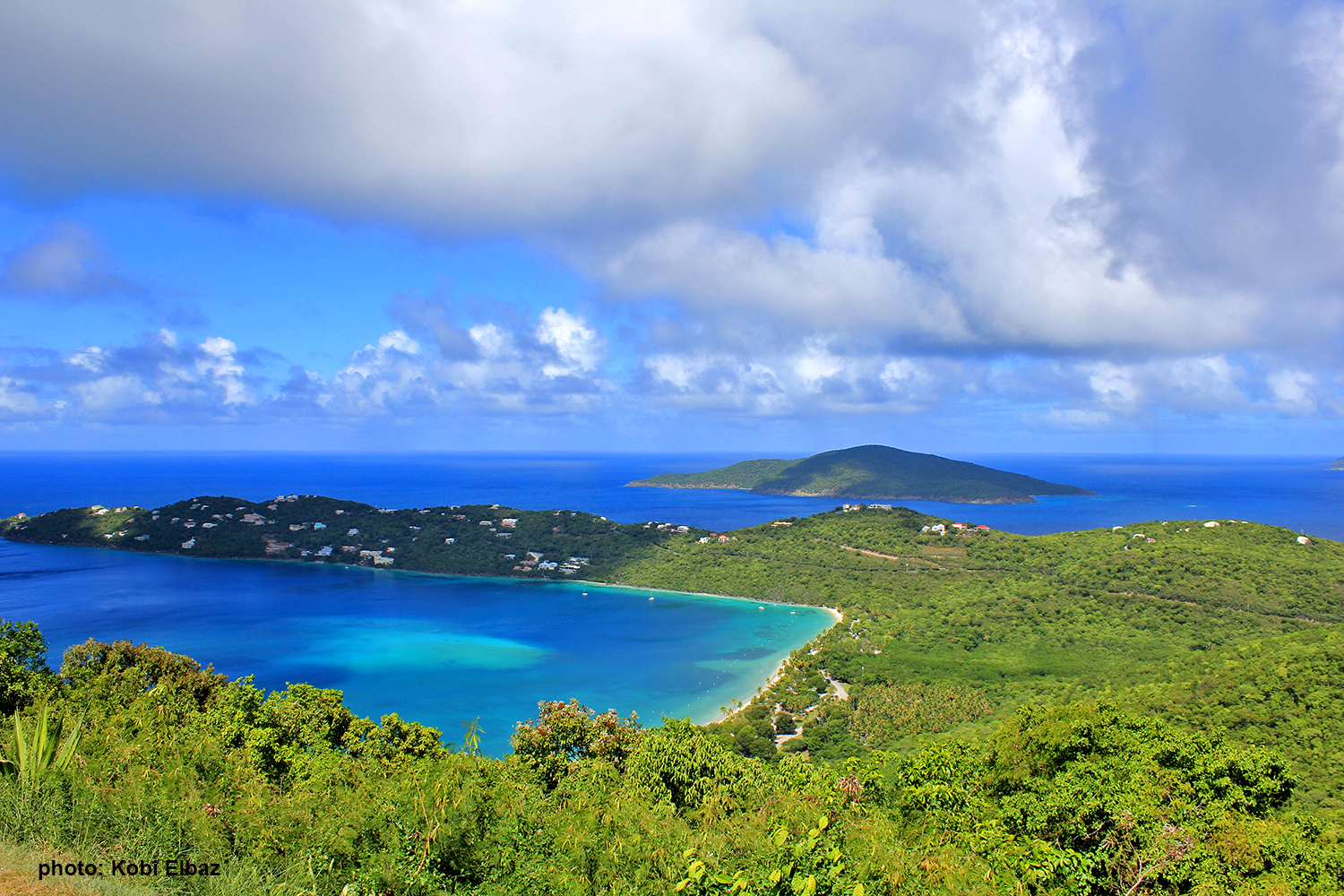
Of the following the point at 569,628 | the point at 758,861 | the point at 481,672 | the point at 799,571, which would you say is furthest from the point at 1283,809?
the point at 799,571

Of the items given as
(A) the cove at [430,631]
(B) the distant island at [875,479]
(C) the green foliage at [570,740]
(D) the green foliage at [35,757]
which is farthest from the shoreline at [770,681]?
(B) the distant island at [875,479]

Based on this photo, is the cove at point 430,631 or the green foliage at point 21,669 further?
the cove at point 430,631

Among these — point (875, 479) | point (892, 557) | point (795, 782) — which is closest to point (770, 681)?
point (795, 782)

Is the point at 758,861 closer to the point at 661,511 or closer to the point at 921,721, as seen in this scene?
the point at 921,721

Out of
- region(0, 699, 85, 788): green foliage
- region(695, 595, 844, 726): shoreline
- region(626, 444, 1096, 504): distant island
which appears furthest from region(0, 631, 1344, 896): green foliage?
region(626, 444, 1096, 504): distant island

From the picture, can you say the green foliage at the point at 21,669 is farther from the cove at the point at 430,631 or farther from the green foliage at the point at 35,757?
the cove at the point at 430,631

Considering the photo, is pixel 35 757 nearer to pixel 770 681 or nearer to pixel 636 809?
pixel 636 809
